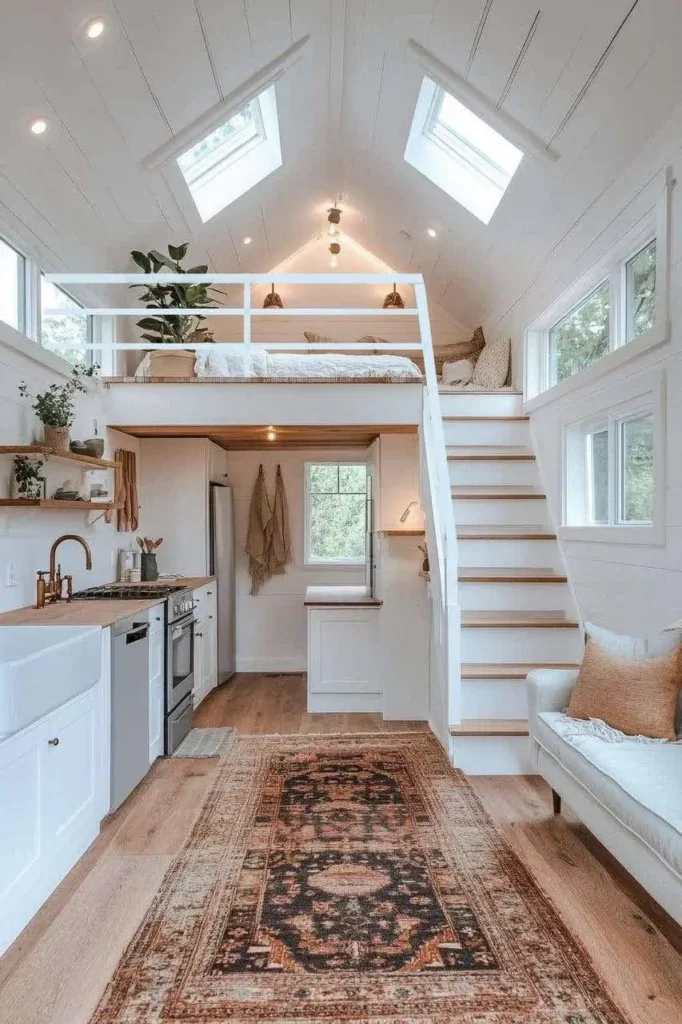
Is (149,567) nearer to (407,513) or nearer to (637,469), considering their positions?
(407,513)

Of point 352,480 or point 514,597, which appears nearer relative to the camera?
point 514,597

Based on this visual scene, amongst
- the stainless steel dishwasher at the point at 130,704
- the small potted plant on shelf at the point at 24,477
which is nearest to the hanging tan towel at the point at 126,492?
the small potted plant on shelf at the point at 24,477

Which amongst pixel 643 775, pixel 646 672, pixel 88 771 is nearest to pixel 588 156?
pixel 646 672

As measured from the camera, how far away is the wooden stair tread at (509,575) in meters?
3.99

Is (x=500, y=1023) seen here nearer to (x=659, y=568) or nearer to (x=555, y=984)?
(x=555, y=984)

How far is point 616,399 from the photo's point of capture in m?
3.42

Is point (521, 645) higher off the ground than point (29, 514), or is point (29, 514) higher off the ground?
point (29, 514)

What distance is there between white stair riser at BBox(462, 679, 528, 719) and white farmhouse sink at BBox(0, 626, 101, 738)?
190 centimetres

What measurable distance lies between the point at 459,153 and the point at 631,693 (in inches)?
158

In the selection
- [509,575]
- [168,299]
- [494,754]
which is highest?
[168,299]

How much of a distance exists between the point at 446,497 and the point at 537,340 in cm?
200

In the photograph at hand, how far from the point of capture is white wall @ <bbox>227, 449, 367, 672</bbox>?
245 inches

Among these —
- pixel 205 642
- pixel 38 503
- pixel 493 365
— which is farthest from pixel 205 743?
pixel 493 365

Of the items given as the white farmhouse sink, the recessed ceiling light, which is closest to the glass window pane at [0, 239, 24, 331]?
the recessed ceiling light
